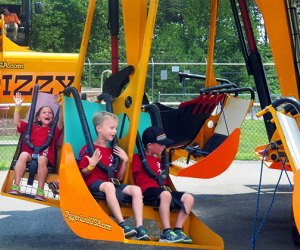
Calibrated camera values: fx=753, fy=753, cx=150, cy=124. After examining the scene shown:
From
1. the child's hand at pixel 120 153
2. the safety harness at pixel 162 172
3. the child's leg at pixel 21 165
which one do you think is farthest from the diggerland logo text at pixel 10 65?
the child's hand at pixel 120 153

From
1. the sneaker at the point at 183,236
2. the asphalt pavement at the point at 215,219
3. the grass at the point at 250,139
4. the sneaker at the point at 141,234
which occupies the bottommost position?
the grass at the point at 250,139

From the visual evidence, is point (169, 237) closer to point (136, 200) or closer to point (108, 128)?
point (136, 200)

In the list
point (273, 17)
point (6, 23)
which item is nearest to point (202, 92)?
point (273, 17)

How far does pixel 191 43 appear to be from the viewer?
106ft

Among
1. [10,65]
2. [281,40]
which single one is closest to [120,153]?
[281,40]

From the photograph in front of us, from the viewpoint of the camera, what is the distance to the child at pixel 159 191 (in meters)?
6.07

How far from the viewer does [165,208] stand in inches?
241

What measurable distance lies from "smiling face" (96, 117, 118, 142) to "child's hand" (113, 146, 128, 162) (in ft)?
0.32

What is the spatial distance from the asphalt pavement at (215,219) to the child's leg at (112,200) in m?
1.22

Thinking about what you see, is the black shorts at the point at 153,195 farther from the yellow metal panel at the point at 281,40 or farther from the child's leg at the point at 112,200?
the yellow metal panel at the point at 281,40

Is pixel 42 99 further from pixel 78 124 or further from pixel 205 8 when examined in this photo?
pixel 205 8

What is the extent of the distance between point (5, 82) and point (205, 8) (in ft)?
53.7

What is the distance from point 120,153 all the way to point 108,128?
24 cm

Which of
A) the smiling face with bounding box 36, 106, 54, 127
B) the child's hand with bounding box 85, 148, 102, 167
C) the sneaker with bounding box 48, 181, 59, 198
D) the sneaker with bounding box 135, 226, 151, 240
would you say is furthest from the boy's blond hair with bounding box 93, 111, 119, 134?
the smiling face with bounding box 36, 106, 54, 127
